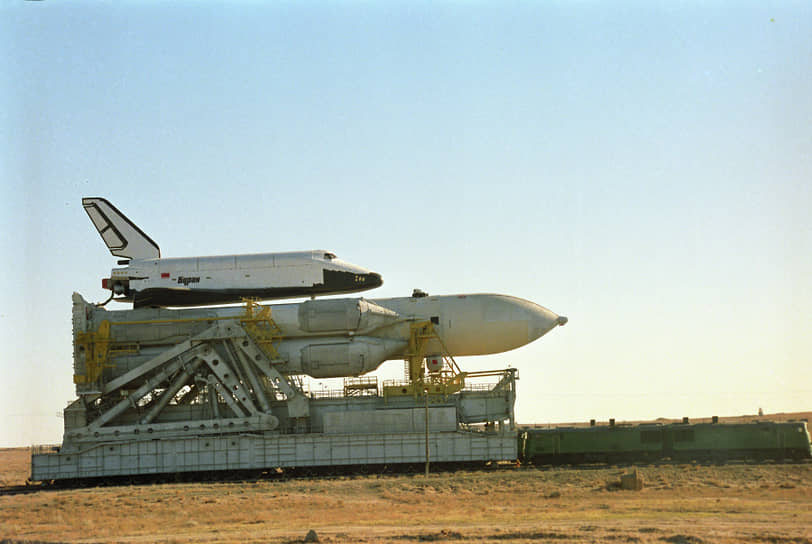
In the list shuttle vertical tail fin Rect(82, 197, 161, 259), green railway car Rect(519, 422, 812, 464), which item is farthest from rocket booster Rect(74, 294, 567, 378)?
green railway car Rect(519, 422, 812, 464)

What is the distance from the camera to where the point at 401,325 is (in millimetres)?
52312

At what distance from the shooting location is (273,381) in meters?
51.2

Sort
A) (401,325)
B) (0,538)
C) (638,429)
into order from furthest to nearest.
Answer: (401,325) → (638,429) → (0,538)

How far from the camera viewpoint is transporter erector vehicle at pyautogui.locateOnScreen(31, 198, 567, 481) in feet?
162

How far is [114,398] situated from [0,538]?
22.7 m

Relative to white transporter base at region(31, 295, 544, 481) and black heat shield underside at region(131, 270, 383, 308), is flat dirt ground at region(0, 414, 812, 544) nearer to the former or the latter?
white transporter base at region(31, 295, 544, 481)

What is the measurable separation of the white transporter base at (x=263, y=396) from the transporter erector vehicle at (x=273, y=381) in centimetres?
7

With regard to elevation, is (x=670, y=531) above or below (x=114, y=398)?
below

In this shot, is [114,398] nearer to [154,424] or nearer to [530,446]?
[154,424]

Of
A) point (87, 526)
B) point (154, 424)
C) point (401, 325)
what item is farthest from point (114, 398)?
point (87, 526)

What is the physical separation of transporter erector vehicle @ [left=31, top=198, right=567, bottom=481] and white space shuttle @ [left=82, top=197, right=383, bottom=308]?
11cm

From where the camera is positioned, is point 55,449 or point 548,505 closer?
point 548,505

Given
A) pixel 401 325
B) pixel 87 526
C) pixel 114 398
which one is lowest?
pixel 87 526

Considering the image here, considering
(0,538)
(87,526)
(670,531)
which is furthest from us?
(87,526)
